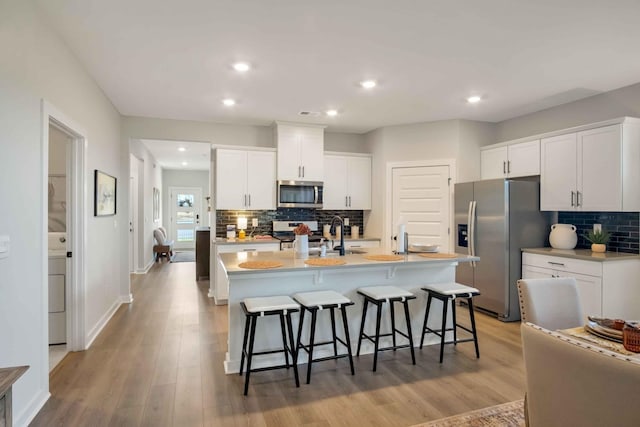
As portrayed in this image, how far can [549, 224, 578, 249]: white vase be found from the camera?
4.16 m

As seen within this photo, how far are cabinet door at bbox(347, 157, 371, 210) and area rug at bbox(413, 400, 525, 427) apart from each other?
3.85 m

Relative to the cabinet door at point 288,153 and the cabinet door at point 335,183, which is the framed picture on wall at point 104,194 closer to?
the cabinet door at point 288,153

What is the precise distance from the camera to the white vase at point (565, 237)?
416 centimetres

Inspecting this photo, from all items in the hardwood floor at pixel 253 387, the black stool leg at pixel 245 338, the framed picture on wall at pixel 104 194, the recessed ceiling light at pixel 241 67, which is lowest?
the hardwood floor at pixel 253 387

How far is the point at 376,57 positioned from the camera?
10.1ft

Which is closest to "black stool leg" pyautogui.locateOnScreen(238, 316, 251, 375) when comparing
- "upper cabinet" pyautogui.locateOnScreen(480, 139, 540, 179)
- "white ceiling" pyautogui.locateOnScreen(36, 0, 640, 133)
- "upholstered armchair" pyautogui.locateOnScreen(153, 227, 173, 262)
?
"white ceiling" pyautogui.locateOnScreen(36, 0, 640, 133)

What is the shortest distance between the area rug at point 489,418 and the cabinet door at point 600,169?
2.53 metres

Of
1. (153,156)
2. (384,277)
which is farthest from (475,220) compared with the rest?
(153,156)

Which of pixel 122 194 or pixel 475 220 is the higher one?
pixel 122 194

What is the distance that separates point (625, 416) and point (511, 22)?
2511 mm

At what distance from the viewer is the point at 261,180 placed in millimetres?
5336

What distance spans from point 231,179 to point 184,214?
281 inches

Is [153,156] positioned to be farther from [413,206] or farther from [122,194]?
[413,206]

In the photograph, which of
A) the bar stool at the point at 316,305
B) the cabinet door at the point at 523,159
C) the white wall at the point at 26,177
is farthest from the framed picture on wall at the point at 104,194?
the cabinet door at the point at 523,159
